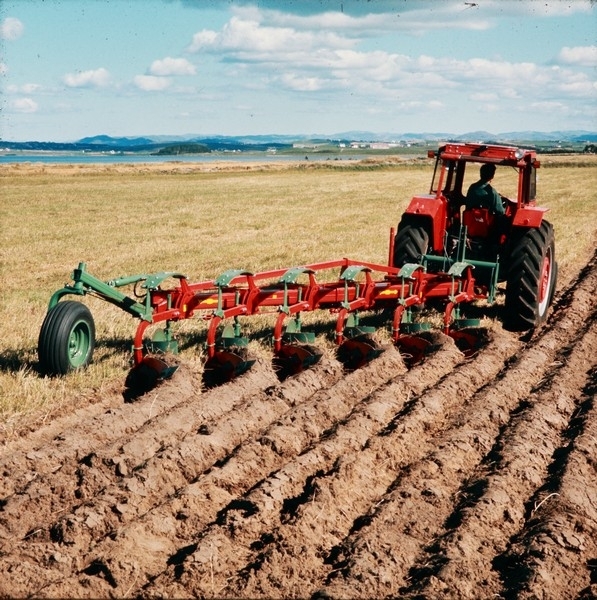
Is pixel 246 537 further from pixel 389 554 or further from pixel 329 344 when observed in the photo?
pixel 329 344

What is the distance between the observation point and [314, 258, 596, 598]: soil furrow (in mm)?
3736

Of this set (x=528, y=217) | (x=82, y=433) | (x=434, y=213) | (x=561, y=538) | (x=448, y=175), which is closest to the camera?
(x=561, y=538)

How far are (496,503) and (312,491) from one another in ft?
3.09

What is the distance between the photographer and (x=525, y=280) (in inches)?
337

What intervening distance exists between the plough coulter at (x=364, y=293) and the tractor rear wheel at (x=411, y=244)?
0.04 ft

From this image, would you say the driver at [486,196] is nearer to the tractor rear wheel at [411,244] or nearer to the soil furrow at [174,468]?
the tractor rear wheel at [411,244]

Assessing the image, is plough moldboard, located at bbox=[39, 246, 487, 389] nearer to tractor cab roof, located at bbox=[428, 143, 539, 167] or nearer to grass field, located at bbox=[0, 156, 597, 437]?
grass field, located at bbox=[0, 156, 597, 437]

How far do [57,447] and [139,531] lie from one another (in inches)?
50.4

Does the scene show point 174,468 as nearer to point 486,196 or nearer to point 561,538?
point 561,538

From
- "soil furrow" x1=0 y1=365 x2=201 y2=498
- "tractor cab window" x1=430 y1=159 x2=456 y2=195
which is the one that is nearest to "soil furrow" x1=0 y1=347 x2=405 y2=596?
"soil furrow" x1=0 y1=365 x2=201 y2=498

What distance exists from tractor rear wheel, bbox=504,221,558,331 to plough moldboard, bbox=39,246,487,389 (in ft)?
1.33

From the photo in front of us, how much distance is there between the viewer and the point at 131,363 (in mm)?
7027

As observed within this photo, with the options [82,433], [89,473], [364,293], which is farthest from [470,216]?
[89,473]

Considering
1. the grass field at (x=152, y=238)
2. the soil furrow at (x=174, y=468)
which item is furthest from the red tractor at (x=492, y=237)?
the grass field at (x=152, y=238)
